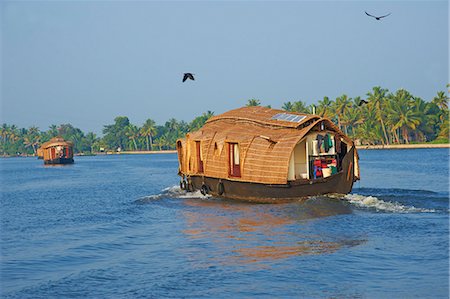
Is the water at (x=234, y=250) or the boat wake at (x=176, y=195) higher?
the boat wake at (x=176, y=195)

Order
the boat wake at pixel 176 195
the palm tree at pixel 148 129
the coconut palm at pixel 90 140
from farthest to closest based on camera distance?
1. the coconut palm at pixel 90 140
2. the palm tree at pixel 148 129
3. the boat wake at pixel 176 195

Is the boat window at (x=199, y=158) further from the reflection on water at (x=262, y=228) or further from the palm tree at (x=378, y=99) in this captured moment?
the palm tree at (x=378, y=99)

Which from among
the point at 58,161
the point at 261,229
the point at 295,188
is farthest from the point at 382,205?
the point at 58,161

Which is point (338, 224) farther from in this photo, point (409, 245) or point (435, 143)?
point (435, 143)

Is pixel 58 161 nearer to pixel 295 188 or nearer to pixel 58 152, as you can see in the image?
pixel 58 152

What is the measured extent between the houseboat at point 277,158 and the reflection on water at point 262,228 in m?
0.61

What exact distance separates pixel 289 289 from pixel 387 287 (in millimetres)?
1783

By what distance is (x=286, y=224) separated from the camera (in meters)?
18.2

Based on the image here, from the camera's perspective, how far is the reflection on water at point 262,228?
14555mm

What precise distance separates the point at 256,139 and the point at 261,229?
608 cm

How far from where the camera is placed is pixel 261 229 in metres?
17.6

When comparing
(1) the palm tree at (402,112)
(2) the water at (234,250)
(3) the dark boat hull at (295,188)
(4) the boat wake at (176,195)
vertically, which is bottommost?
(2) the water at (234,250)

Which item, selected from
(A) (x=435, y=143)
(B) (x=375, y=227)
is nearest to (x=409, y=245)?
(B) (x=375, y=227)

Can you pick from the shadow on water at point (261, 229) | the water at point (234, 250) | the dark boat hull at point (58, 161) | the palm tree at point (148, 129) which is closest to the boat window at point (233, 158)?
the shadow on water at point (261, 229)
